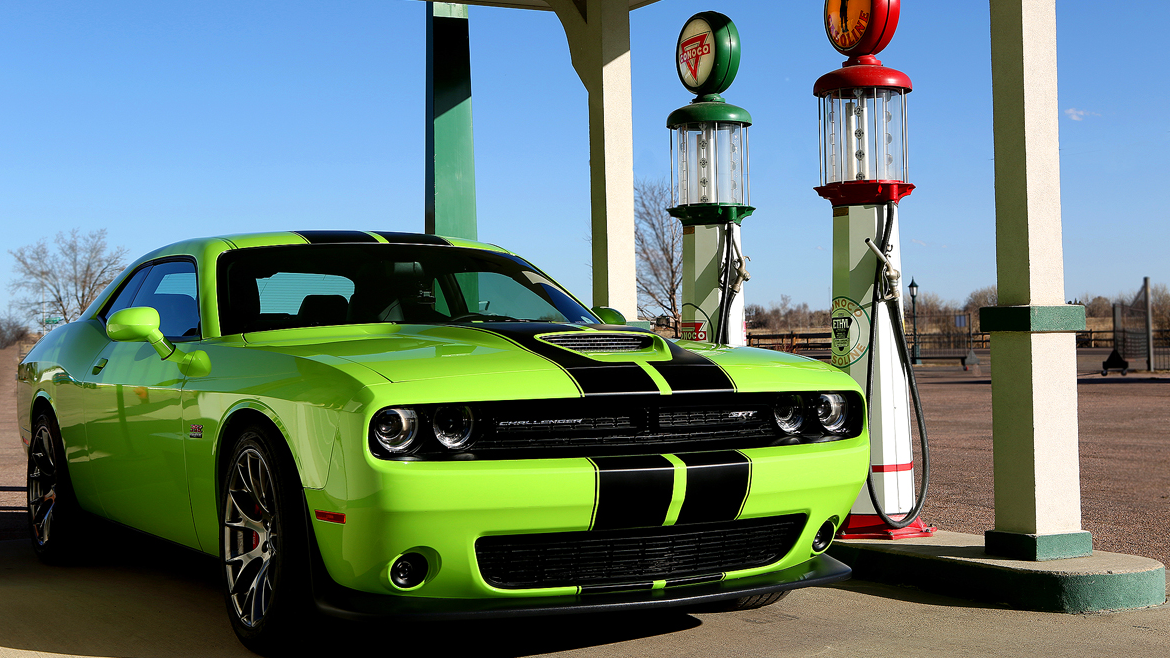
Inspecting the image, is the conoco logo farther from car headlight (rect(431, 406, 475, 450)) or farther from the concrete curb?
car headlight (rect(431, 406, 475, 450))

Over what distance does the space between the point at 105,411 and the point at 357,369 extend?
2.01 meters

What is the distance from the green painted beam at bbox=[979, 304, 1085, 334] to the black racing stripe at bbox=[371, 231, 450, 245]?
2.27 metres

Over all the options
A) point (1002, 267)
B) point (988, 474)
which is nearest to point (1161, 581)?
point (1002, 267)

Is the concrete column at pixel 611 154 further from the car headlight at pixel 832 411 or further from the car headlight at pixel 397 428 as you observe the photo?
the car headlight at pixel 397 428

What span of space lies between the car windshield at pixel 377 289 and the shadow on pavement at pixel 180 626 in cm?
109

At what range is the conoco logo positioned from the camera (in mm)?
6797

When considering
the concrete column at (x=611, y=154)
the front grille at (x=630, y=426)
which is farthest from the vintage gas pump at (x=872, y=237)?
the concrete column at (x=611, y=154)

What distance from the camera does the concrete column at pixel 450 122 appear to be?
9570 millimetres

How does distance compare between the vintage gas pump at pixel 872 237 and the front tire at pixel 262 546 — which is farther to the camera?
the vintage gas pump at pixel 872 237

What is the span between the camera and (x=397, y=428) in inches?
118

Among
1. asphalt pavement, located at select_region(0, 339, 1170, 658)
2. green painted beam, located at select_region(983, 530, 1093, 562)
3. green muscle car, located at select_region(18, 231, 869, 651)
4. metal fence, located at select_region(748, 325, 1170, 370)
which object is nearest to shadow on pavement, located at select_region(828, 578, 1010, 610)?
asphalt pavement, located at select_region(0, 339, 1170, 658)

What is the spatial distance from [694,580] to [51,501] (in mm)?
3466

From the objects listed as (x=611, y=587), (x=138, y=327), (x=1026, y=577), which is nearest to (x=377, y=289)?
(x=138, y=327)

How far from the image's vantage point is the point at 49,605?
168 inches
